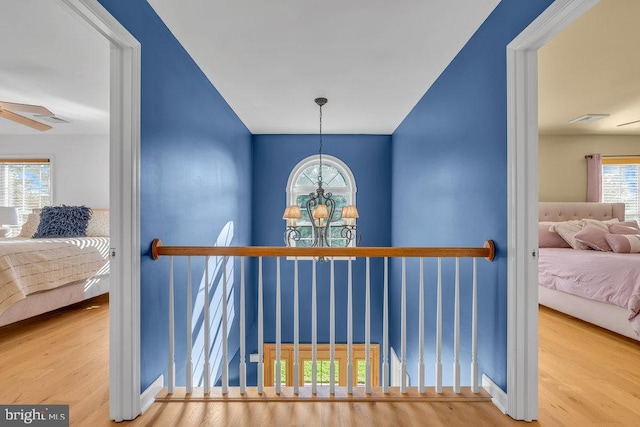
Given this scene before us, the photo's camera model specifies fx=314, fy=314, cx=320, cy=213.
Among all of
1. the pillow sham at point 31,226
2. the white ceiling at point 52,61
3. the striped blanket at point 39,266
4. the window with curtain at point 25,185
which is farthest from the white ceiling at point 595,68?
the window with curtain at point 25,185

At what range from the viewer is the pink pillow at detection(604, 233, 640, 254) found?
334cm

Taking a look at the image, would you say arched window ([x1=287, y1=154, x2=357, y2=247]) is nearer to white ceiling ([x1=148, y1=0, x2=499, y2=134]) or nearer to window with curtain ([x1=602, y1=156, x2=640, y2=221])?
white ceiling ([x1=148, y1=0, x2=499, y2=134])

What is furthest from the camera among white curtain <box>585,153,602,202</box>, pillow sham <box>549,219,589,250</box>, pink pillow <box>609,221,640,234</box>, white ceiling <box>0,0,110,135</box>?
white curtain <box>585,153,602,202</box>

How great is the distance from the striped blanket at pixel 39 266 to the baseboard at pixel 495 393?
3644mm

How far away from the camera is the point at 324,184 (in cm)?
489

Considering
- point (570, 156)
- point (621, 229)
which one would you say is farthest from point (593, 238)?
point (570, 156)

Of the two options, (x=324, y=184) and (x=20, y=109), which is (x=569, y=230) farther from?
(x=20, y=109)

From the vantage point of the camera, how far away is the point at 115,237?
5.11 ft

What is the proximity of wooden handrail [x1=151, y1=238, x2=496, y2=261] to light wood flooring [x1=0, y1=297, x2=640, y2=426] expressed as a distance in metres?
0.81

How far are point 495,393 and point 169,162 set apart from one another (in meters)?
2.35

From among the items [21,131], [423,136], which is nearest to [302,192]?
[423,136]

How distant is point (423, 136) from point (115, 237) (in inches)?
109

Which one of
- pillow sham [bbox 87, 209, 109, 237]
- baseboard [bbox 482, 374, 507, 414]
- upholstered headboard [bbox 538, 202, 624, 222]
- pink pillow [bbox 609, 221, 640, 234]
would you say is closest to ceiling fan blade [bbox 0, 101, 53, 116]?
pillow sham [bbox 87, 209, 109, 237]

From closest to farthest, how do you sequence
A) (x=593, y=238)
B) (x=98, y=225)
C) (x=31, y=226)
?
(x=593, y=238)
(x=31, y=226)
(x=98, y=225)
